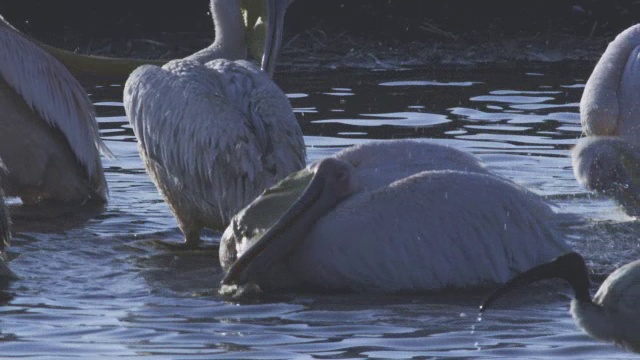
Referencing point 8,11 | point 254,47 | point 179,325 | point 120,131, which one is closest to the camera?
point 179,325

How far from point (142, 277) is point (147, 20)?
8.34 meters

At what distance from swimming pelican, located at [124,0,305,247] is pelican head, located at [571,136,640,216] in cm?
150

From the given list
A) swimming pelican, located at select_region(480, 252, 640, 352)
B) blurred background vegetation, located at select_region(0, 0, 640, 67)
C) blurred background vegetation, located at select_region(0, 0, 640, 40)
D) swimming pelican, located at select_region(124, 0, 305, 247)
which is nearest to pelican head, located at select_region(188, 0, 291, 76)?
swimming pelican, located at select_region(124, 0, 305, 247)

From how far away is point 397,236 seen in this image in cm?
598

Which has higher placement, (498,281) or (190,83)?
(190,83)

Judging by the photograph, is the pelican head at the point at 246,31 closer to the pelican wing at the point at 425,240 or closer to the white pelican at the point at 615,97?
the white pelican at the point at 615,97

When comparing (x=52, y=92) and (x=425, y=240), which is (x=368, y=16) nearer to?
(x=52, y=92)

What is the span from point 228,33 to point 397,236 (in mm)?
2798

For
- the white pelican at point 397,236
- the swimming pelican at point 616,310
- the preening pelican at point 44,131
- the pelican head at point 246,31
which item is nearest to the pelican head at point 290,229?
the white pelican at point 397,236

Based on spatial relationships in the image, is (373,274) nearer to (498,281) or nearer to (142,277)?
(498,281)

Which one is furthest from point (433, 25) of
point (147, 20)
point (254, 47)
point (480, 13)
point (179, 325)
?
Answer: point (179, 325)

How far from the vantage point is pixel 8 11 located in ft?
47.9

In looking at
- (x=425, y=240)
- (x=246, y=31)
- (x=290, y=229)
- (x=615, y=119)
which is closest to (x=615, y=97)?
(x=615, y=119)

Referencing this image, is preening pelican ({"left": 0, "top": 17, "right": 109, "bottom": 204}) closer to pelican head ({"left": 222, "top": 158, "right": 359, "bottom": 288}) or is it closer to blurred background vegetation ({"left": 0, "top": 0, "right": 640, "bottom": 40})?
pelican head ({"left": 222, "top": 158, "right": 359, "bottom": 288})
